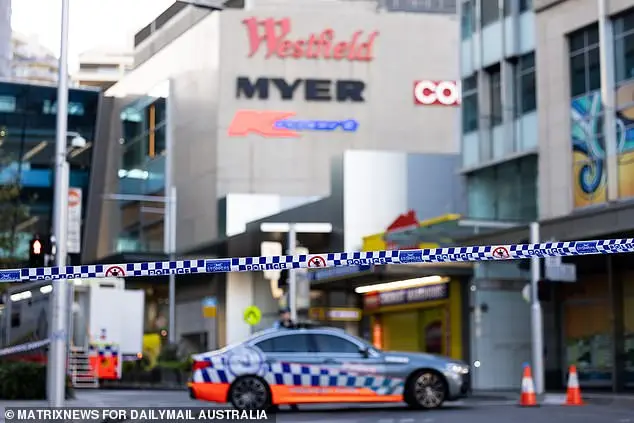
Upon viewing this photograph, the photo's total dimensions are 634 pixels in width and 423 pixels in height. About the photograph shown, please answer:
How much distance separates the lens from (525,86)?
110 ft

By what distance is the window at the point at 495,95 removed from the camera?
115 ft

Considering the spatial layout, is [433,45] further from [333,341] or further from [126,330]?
[333,341]

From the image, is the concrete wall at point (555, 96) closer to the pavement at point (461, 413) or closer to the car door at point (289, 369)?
the pavement at point (461, 413)

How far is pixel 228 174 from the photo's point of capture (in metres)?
54.5

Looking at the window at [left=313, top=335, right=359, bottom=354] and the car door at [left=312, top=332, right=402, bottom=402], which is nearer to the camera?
the car door at [left=312, top=332, right=402, bottom=402]

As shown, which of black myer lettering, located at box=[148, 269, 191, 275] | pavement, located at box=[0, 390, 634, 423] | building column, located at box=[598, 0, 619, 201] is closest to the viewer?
black myer lettering, located at box=[148, 269, 191, 275]

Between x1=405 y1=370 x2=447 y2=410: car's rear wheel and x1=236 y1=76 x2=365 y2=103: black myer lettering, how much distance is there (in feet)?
118

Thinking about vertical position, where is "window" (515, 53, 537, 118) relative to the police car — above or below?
above

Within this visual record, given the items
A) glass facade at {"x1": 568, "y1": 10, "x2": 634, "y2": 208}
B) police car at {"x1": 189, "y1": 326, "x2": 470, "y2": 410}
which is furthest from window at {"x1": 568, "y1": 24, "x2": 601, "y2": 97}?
Result: police car at {"x1": 189, "y1": 326, "x2": 470, "y2": 410}

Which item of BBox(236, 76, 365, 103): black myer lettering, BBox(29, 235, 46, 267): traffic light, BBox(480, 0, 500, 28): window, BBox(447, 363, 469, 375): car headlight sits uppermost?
BBox(236, 76, 365, 103): black myer lettering

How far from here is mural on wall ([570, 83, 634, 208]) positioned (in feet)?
92.9

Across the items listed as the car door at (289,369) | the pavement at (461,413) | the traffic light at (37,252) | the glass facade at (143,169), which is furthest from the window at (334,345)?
the glass facade at (143,169)

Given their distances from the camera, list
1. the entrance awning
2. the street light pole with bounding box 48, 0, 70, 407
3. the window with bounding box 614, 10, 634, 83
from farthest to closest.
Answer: the entrance awning
the window with bounding box 614, 10, 634, 83
the street light pole with bounding box 48, 0, 70, 407

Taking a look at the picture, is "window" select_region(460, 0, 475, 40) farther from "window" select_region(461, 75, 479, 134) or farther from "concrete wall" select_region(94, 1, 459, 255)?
"concrete wall" select_region(94, 1, 459, 255)
